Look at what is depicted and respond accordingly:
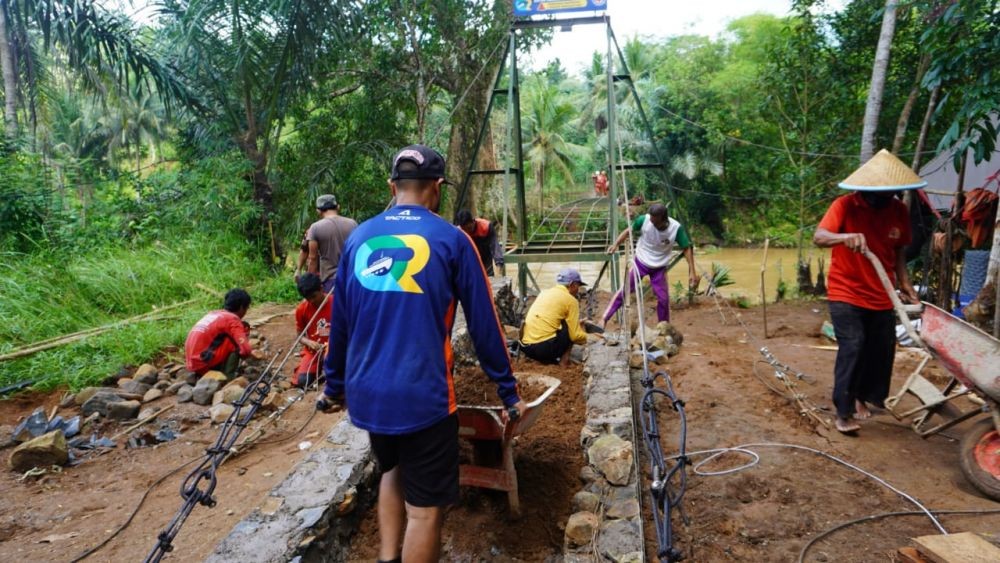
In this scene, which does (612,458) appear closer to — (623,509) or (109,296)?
(623,509)

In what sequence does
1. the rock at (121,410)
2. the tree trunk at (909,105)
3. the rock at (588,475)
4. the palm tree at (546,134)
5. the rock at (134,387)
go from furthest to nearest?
the palm tree at (546,134), the tree trunk at (909,105), the rock at (134,387), the rock at (121,410), the rock at (588,475)

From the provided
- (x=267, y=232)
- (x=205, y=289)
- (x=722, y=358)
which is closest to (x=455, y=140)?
(x=267, y=232)

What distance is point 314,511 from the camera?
2766 mm

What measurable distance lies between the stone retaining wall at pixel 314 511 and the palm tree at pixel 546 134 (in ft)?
73.3

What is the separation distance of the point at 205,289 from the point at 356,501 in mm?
6059

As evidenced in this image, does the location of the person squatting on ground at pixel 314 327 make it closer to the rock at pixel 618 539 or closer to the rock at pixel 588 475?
→ the rock at pixel 588 475

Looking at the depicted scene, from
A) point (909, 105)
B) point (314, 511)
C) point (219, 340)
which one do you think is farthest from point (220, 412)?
point (909, 105)

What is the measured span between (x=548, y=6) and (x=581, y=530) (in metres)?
6.10

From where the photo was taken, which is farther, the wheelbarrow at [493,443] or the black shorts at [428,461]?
the wheelbarrow at [493,443]

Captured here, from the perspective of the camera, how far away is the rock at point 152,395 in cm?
527

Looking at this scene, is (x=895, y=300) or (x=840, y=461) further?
(x=840, y=461)

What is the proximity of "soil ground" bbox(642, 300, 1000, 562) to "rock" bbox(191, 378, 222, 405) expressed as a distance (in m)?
3.67

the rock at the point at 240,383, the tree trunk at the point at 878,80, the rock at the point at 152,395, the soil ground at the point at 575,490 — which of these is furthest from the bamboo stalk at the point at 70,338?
the tree trunk at the point at 878,80

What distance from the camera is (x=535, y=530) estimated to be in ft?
10.4
